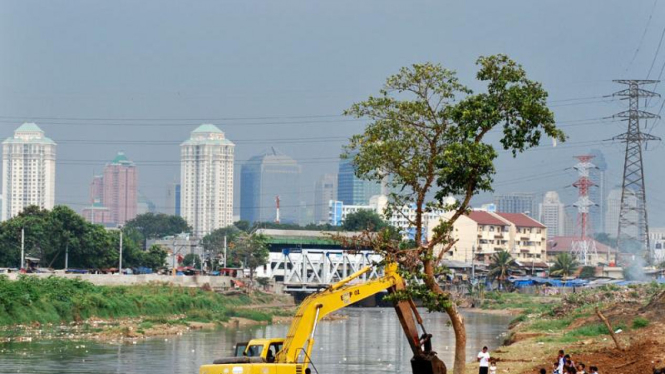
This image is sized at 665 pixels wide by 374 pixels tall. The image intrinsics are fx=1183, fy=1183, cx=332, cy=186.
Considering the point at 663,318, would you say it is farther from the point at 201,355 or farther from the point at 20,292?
the point at 20,292

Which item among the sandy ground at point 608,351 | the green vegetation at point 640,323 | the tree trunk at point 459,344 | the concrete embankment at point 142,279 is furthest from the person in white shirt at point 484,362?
the concrete embankment at point 142,279

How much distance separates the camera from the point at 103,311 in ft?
274

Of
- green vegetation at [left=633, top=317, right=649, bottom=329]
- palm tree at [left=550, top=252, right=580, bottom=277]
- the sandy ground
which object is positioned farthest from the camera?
palm tree at [left=550, top=252, right=580, bottom=277]

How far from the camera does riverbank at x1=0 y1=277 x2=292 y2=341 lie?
240 ft

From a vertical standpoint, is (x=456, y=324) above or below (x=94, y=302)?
above

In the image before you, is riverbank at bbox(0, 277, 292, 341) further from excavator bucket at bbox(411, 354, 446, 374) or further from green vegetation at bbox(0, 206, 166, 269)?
excavator bucket at bbox(411, 354, 446, 374)

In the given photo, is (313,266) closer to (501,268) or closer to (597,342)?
(501,268)

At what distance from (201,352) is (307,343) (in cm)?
2746

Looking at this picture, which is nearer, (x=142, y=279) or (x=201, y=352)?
(x=201, y=352)

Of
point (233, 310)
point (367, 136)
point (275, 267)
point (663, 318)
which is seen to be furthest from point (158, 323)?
point (275, 267)

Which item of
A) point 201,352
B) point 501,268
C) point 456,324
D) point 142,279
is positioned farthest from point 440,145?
point 501,268

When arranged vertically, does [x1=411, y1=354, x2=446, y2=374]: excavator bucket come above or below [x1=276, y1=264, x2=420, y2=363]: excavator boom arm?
below

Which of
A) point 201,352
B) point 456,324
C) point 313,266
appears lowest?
point 201,352

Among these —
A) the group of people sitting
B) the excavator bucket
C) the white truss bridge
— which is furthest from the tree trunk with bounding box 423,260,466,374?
the white truss bridge
